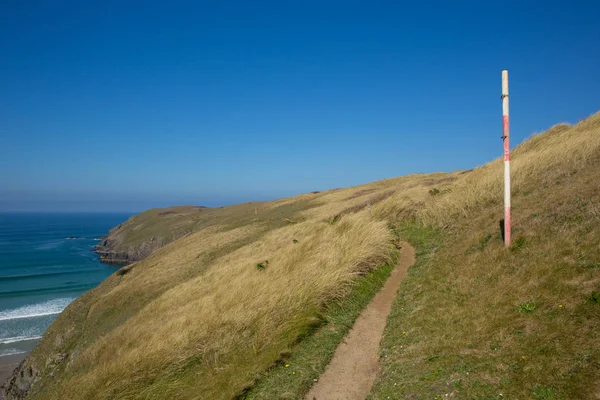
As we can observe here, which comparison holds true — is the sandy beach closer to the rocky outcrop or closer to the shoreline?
the shoreline

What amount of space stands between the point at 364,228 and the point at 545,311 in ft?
31.9

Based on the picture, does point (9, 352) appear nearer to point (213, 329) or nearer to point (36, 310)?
point (36, 310)

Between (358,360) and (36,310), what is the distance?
52.8 meters

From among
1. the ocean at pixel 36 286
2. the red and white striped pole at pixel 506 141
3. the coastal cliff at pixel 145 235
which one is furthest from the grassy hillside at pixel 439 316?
the coastal cliff at pixel 145 235

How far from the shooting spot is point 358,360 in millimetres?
7562

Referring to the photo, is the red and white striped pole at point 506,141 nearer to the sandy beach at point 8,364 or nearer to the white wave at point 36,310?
the sandy beach at point 8,364

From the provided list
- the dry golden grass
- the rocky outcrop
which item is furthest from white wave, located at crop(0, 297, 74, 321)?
the dry golden grass

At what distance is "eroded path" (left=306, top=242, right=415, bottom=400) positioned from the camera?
6.57m

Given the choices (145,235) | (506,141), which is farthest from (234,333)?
(145,235)

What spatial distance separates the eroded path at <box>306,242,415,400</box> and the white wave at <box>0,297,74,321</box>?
4781 cm

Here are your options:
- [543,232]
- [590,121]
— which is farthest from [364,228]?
[590,121]

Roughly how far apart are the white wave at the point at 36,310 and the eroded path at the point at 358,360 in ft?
157

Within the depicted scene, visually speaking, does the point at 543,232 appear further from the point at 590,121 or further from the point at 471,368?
the point at 590,121

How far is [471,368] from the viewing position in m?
5.68
